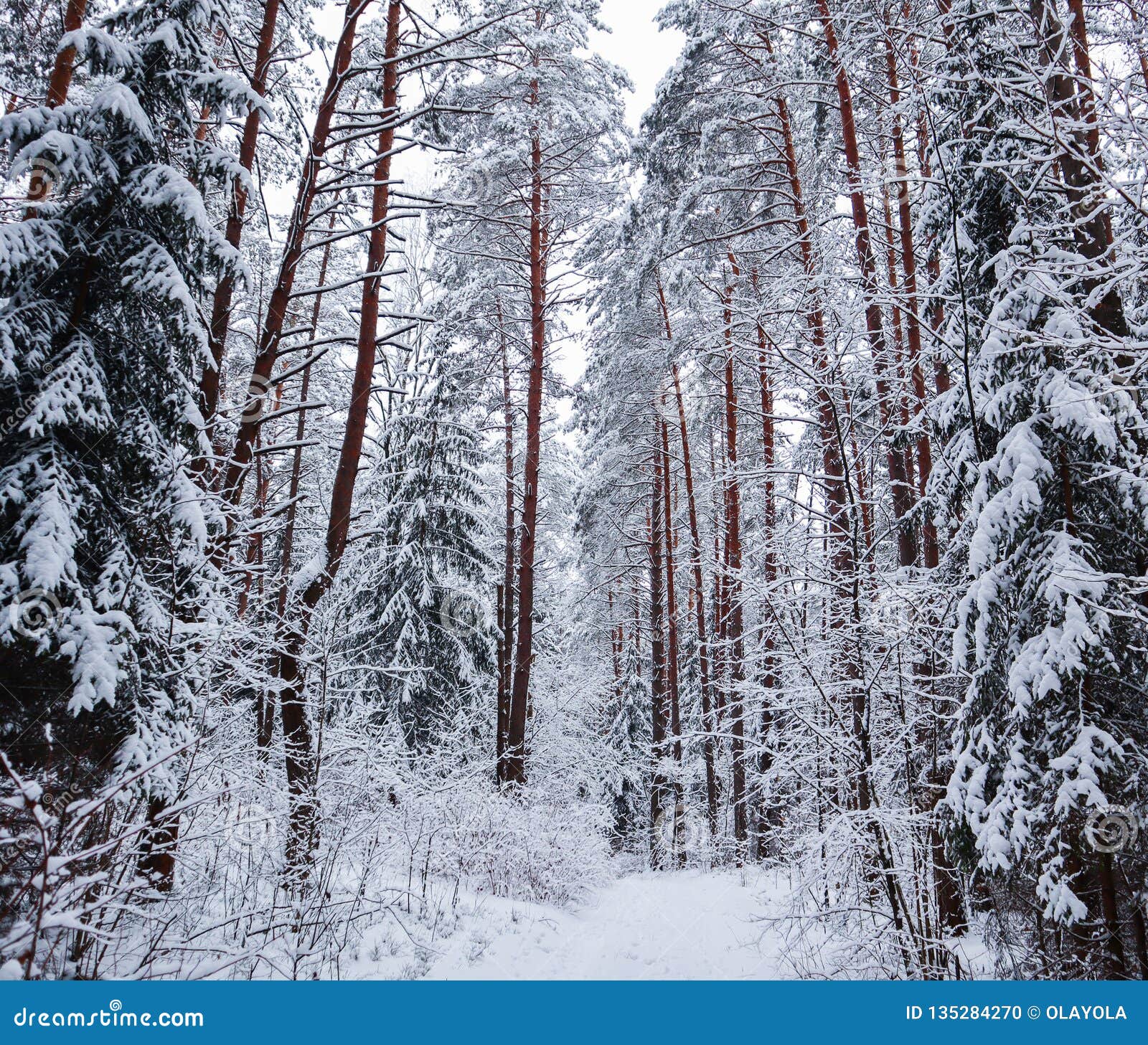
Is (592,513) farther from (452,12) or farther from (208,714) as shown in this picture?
(208,714)

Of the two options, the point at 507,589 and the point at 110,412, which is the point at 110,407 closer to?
the point at 110,412

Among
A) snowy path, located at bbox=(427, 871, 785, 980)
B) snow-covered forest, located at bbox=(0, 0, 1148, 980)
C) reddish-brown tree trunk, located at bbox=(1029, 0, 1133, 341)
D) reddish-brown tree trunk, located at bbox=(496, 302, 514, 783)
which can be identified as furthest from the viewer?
reddish-brown tree trunk, located at bbox=(496, 302, 514, 783)

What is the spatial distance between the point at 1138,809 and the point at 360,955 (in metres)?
5.38

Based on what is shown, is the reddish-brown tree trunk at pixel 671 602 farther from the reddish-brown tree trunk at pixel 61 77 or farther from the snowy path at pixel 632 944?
the reddish-brown tree trunk at pixel 61 77

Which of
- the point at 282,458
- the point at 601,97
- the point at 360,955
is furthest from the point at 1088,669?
the point at 282,458

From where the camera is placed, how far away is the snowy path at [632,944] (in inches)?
216

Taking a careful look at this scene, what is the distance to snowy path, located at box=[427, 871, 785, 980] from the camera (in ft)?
18.0

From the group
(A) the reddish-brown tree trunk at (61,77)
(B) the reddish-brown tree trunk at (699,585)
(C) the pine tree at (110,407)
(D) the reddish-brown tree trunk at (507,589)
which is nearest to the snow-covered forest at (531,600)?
(C) the pine tree at (110,407)

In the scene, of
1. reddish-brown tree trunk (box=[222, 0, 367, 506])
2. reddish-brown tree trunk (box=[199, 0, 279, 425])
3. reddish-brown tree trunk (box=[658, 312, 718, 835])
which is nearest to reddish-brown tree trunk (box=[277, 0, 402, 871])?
reddish-brown tree trunk (box=[222, 0, 367, 506])

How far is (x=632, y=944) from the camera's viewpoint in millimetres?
6766

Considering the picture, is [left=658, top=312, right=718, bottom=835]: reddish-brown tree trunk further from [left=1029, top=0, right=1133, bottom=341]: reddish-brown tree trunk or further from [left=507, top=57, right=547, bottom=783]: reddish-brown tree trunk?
[left=1029, top=0, right=1133, bottom=341]: reddish-brown tree trunk

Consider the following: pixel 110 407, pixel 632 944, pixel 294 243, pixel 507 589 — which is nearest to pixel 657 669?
pixel 507 589

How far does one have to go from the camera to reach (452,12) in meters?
8.26

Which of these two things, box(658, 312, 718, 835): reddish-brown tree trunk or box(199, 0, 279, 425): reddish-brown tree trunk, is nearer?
box(199, 0, 279, 425): reddish-brown tree trunk
